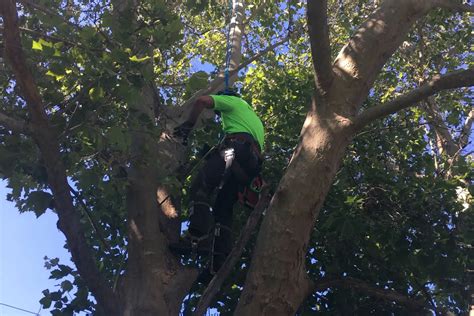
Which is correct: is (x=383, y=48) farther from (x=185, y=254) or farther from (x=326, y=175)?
(x=185, y=254)

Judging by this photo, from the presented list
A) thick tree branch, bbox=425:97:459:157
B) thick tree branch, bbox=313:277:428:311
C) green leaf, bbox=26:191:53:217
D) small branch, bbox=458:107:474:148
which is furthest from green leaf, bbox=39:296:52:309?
small branch, bbox=458:107:474:148

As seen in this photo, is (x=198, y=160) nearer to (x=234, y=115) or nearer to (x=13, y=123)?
(x=234, y=115)

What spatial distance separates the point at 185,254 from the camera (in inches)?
172

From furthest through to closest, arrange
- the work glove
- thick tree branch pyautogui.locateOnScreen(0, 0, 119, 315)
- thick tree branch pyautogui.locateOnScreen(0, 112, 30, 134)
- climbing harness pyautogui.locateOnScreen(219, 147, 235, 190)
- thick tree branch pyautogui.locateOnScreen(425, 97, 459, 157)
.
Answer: thick tree branch pyautogui.locateOnScreen(425, 97, 459, 157)
the work glove
climbing harness pyautogui.locateOnScreen(219, 147, 235, 190)
thick tree branch pyautogui.locateOnScreen(0, 112, 30, 134)
thick tree branch pyautogui.locateOnScreen(0, 0, 119, 315)

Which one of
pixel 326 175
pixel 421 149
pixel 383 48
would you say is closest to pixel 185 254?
pixel 326 175

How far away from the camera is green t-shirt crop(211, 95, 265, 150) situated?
512cm

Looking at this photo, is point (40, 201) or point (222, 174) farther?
point (222, 174)

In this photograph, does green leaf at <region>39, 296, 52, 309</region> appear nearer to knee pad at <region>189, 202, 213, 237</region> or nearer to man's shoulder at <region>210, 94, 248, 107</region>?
knee pad at <region>189, 202, 213, 237</region>

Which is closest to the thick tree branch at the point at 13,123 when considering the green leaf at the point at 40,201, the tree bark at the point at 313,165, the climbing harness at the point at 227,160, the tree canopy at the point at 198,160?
the tree canopy at the point at 198,160

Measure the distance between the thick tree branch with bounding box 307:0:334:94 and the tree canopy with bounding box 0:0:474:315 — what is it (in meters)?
0.01

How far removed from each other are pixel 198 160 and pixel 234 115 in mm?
527

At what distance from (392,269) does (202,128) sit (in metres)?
2.40

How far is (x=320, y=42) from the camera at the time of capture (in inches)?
161

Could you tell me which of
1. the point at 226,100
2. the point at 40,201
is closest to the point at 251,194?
the point at 226,100
